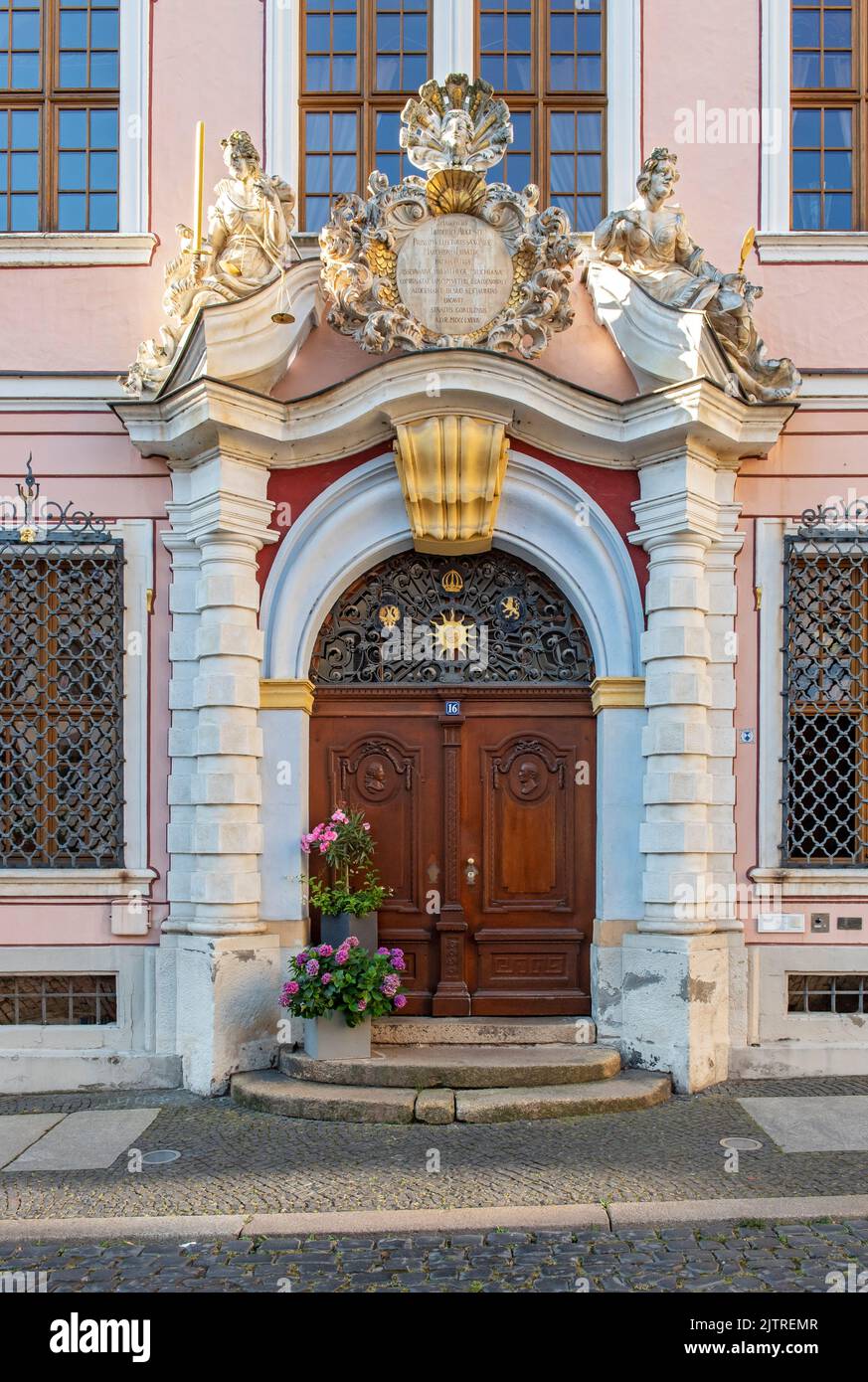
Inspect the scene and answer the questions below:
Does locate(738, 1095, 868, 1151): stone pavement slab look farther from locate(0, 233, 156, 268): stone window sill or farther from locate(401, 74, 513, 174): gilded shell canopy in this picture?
locate(0, 233, 156, 268): stone window sill

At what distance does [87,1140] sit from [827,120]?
27.8 ft

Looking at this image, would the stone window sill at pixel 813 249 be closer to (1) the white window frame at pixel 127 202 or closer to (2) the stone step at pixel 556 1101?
(1) the white window frame at pixel 127 202

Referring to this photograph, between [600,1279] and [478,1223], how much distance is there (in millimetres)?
795

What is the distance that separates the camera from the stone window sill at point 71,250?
30.2 feet

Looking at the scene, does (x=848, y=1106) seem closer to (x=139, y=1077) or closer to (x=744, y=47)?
(x=139, y=1077)

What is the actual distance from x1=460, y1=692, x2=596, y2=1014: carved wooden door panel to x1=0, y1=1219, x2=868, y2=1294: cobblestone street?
10.3 feet

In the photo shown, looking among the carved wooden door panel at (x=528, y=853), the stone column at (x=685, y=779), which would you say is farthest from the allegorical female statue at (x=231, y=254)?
the carved wooden door panel at (x=528, y=853)

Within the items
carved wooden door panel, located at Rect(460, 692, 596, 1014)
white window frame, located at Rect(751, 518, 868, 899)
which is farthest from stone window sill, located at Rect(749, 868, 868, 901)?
carved wooden door panel, located at Rect(460, 692, 596, 1014)

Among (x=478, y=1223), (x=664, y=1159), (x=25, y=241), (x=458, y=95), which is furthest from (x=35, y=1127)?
(x=458, y=95)

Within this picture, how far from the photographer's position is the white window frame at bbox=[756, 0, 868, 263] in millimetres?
9117

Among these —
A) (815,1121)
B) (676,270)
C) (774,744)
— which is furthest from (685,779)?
(676,270)

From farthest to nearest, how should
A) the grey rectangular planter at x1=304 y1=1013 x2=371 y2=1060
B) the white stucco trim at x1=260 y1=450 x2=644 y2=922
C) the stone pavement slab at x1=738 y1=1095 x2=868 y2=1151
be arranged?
the white stucco trim at x1=260 y1=450 x2=644 y2=922
the grey rectangular planter at x1=304 y1=1013 x2=371 y2=1060
the stone pavement slab at x1=738 y1=1095 x2=868 y2=1151

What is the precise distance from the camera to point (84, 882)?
350 inches

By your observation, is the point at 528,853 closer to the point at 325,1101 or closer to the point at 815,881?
the point at 815,881
